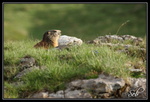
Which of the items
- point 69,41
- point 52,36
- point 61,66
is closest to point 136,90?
point 61,66

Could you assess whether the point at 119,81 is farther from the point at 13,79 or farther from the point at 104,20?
the point at 104,20

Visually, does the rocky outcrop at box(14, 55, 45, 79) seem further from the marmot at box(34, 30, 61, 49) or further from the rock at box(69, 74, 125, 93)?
the marmot at box(34, 30, 61, 49)

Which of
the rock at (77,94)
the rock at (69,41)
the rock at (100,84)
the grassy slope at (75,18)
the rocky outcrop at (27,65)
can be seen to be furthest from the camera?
the grassy slope at (75,18)

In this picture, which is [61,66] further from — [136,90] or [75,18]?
[75,18]

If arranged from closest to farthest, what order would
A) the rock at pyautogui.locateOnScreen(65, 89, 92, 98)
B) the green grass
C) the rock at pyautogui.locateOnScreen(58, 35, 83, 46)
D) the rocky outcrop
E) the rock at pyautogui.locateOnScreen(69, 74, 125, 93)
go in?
the rock at pyautogui.locateOnScreen(65, 89, 92, 98)
the rock at pyautogui.locateOnScreen(69, 74, 125, 93)
the green grass
the rocky outcrop
the rock at pyautogui.locateOnScreen(58, 35, 83, 46)

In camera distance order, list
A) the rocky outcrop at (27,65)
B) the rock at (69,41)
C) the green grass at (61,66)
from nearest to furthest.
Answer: the green grass at (61,66) → the rocky outcrop at (27,65) → the rock at (69,41)

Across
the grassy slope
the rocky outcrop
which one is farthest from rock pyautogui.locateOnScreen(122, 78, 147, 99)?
the grassy slope

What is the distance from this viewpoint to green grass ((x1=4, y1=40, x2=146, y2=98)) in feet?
29.7

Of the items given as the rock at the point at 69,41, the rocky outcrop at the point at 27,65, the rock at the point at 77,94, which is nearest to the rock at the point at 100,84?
the rock at the point at 77,94

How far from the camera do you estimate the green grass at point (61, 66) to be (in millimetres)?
9062

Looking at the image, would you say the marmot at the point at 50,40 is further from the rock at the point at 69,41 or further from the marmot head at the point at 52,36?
the rock at the point at 69,41

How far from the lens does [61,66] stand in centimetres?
948

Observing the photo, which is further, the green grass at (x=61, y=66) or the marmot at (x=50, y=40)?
the marmot at (x=50, y=40)

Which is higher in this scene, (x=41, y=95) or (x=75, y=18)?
(x=75, y=18)
